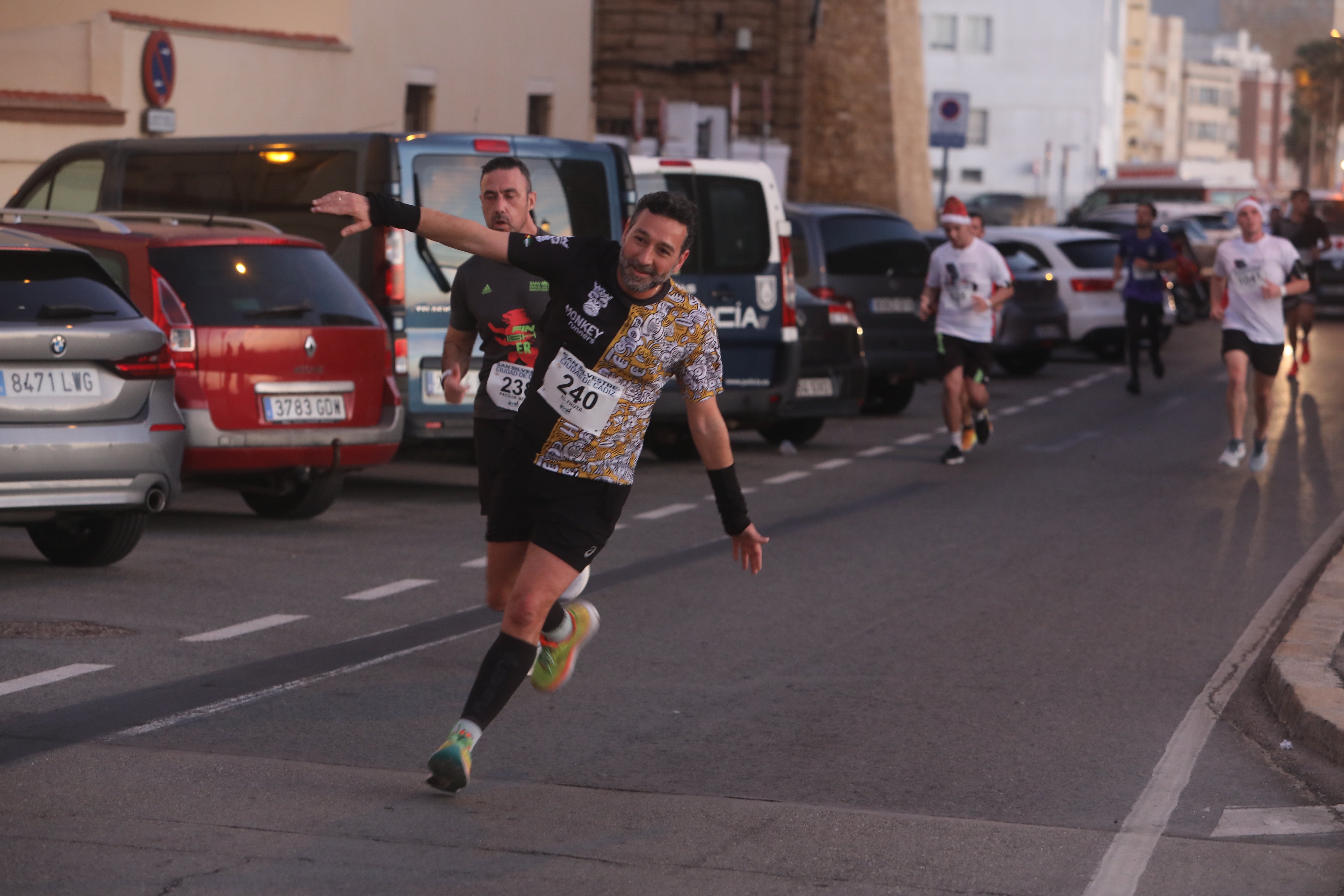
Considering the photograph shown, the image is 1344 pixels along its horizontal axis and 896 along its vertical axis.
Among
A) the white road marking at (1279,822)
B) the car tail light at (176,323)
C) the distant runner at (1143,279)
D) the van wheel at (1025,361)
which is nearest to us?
the white road marking at (1279,822)

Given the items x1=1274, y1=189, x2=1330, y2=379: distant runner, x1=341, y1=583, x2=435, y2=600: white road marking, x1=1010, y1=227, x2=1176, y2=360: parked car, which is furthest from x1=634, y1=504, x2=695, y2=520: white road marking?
x1=1010, y1=227, x2=1176, y2=360: parked car

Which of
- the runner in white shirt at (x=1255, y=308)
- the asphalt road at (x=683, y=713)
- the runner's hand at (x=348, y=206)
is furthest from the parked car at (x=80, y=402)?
the runner in white shirt at (x=1255, y=308)

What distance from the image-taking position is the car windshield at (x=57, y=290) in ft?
31.2

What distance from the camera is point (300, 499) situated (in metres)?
12.2

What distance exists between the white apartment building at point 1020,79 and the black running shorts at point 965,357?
2773 inches

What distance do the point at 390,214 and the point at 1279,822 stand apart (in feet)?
9.61

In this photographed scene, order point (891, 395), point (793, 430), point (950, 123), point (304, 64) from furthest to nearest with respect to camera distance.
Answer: point (950, 123)
point (304, 64)
point (891, 395)
point (793, 430)

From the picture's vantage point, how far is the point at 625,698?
7.42 metres

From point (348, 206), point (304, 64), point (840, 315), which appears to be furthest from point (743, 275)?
point (304, 64)

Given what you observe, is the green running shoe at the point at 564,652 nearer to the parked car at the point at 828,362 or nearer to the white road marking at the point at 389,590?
the white road marking at the point at 389,590

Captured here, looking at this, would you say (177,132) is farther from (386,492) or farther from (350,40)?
(386,492)

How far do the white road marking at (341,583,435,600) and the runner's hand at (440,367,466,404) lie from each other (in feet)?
5.91

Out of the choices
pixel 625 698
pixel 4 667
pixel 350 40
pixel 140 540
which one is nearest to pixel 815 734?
pixel 625 698

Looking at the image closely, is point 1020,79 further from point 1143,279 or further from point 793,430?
point 793,430
